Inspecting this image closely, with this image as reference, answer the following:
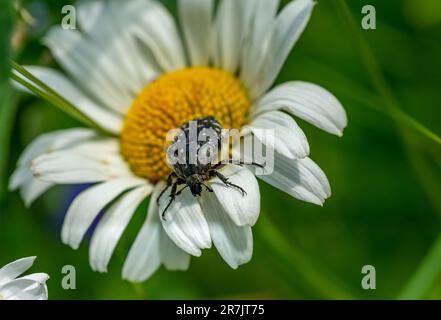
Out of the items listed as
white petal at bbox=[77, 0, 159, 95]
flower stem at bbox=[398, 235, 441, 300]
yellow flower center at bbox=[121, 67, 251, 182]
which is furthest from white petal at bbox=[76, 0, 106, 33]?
flower stem at bbox=[398, 235, 441, 300]

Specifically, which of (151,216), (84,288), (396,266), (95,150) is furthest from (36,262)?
(396,266)

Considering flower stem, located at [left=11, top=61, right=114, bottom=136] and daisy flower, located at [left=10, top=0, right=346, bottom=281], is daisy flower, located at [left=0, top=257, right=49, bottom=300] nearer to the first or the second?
daisy flower, located at [left=10, top=0, right=346, bottom=281]

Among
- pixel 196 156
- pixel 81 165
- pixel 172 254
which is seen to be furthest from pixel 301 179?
pixel 81 165

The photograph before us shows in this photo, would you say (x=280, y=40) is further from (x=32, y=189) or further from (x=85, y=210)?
(x=32, y=189)

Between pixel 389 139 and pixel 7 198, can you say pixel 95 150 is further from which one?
pixel 389 139

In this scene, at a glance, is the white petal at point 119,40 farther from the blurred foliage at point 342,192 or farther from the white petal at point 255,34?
the white petal at point 255,34
